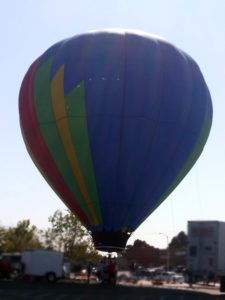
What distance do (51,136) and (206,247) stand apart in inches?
353

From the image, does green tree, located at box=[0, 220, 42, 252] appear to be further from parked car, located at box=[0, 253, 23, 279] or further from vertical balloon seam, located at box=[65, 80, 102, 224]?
vertical balloon seam, located at box=[65, 80, 102, 224]

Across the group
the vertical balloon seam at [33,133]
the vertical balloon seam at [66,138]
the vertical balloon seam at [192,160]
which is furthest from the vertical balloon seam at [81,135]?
the vertical balloon seam at [192,160]

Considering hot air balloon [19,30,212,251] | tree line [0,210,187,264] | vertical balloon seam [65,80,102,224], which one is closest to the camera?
hot air balloon [19,30,212,251]

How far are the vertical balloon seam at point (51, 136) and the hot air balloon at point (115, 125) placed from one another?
0.15 ft

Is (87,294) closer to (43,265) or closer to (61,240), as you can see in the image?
(43,265)

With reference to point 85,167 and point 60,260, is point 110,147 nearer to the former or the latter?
point 85,167

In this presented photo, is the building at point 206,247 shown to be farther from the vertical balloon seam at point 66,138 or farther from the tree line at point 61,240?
the tree line at point 61,240

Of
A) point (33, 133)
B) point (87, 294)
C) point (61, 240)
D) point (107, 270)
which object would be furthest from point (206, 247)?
point (61, 240)

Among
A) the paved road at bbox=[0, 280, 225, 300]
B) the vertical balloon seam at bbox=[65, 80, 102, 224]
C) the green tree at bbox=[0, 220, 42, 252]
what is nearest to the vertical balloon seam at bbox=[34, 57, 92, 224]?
the vertical balloon seam at bbox=[65, 80, 102, 224]

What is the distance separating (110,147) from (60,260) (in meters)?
13.3

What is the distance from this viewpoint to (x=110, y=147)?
27.2m

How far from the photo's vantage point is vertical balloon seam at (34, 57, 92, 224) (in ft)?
93.0

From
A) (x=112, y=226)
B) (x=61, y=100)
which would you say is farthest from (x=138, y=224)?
(x=61, y=100)

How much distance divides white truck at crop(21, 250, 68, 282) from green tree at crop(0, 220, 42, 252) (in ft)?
35.6
